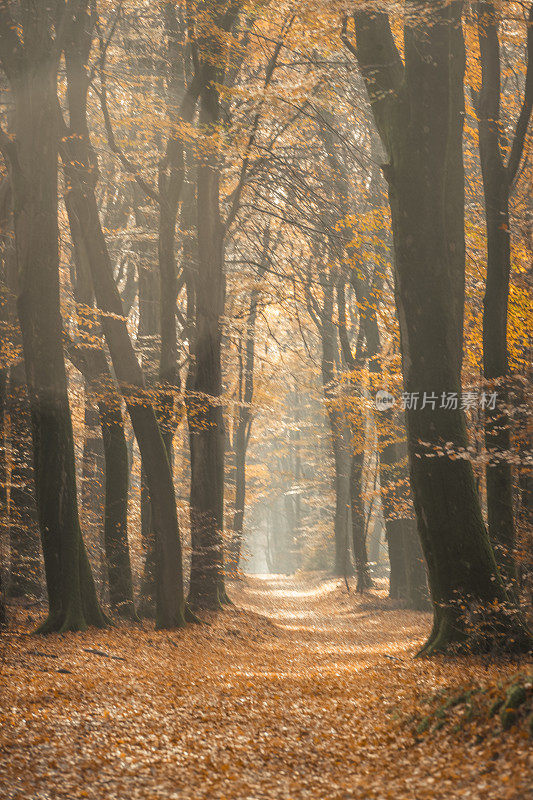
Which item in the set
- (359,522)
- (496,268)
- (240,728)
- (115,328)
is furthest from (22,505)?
(359,522)

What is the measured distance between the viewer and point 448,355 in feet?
25.3

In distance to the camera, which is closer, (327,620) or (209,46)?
(209,46)

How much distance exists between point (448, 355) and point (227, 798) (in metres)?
5.14

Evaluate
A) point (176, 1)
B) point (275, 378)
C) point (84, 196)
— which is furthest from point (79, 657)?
point (275, 378)

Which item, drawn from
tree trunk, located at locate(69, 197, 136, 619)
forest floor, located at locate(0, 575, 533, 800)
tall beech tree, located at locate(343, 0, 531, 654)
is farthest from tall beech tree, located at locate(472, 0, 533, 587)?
tree trunk, located at locate(69, 197, 136, 619)

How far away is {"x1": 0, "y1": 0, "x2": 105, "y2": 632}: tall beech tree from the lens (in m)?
9.31

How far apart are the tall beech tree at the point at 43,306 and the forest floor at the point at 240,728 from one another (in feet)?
3.46

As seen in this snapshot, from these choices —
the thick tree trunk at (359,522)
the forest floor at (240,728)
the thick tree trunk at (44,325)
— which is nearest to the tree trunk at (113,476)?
the thick tree trunk at (44,325)

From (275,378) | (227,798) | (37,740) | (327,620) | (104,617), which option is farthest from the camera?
(275,378)

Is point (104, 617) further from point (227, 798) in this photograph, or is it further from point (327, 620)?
point (327, 620)

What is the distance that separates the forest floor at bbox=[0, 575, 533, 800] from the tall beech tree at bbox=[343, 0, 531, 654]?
97 centimetres

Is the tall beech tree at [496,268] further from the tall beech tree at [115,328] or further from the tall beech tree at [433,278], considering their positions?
the tall beech tree at [115,328]

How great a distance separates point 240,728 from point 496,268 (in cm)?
579

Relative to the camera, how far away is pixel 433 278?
7672 mm
